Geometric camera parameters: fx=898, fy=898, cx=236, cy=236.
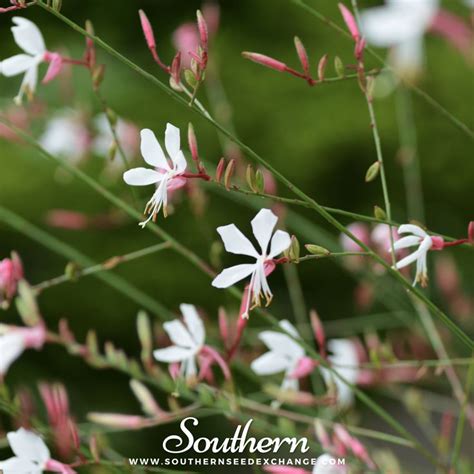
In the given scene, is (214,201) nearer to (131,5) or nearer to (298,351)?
(131,5)

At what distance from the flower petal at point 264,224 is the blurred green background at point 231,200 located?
6.07 feet

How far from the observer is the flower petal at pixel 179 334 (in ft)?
2.60

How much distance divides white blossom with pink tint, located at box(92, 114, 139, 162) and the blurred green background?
43.9 inches

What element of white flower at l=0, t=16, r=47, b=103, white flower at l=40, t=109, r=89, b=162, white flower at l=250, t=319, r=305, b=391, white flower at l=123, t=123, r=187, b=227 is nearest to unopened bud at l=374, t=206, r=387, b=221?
white flower at l=123, t=123, r=187, b=227

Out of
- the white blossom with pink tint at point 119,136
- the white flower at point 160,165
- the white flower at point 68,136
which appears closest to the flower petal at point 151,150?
the white flower at point 160,165

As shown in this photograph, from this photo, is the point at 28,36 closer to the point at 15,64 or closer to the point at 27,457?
the point at 15,64

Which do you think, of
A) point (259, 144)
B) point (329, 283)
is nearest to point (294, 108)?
point (259, 144)

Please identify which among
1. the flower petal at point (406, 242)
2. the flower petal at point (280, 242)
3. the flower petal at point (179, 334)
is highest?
the flower petal at point (280, 242)

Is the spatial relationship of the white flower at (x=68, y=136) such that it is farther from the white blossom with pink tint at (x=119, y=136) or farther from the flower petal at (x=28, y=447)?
the flower petal at (x=28, y=447)

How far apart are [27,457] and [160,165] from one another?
28 centimetres

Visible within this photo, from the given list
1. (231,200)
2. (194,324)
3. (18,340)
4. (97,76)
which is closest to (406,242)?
(194,324)

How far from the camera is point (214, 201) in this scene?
2.56 meters

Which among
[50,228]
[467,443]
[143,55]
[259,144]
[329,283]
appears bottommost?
[467,443]

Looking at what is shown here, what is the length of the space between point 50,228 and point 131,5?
90 centimetres
